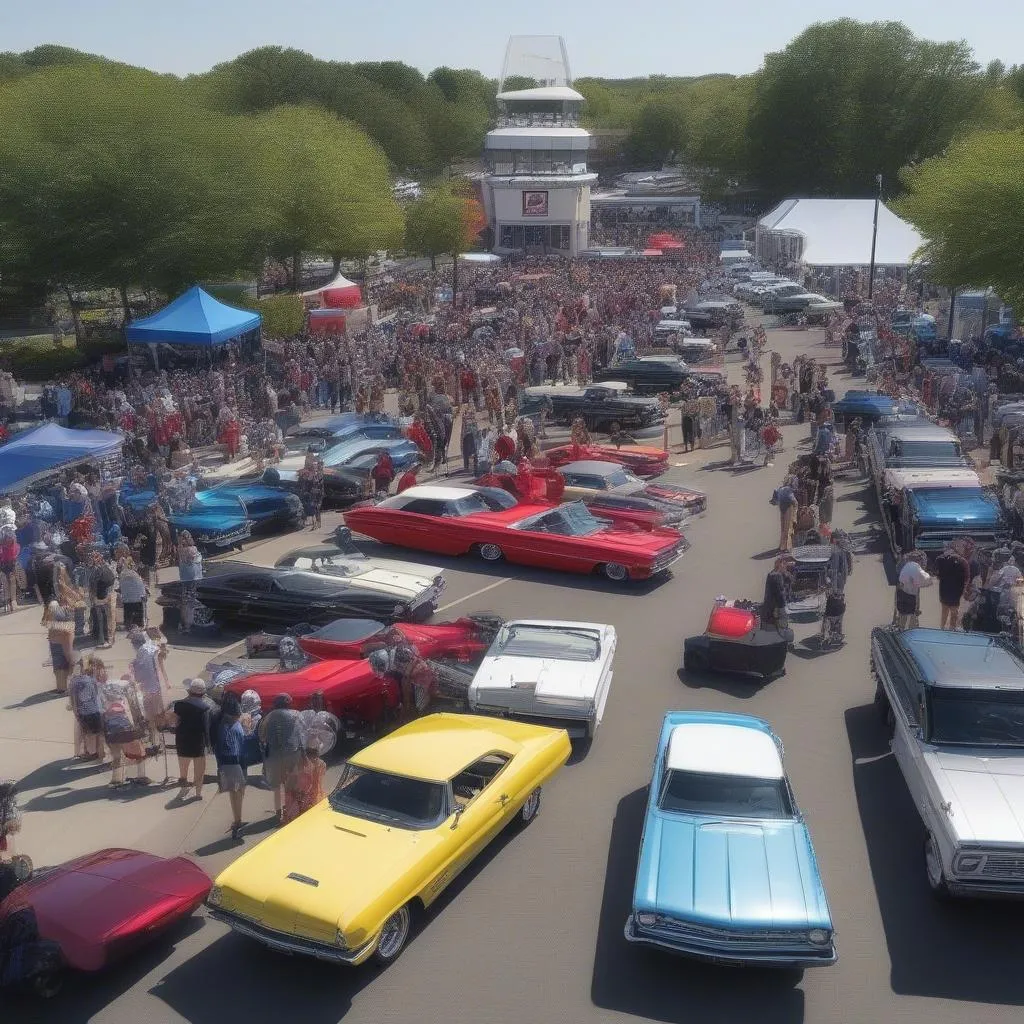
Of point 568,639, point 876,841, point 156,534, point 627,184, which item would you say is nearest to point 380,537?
point 156,534

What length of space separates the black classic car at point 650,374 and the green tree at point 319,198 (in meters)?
17.0

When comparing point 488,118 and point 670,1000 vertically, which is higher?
point 488,118

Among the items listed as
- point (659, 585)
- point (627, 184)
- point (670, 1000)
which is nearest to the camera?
point (670, 1000)

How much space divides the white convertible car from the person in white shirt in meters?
3.74

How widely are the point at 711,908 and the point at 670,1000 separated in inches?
25.0

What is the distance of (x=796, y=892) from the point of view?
24.4 feet

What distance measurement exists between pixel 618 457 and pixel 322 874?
48.1 feet

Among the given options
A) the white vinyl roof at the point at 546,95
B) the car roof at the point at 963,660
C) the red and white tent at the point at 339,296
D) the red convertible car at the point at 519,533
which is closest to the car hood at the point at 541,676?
the car roof at the point at 963,660

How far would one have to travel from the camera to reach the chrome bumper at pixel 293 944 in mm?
7129

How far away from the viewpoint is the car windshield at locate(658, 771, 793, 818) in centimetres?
839

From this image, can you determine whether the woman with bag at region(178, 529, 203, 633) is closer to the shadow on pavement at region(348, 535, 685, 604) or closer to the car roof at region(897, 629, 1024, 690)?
the shadow on pavement at region(348, 535, 685, 604)

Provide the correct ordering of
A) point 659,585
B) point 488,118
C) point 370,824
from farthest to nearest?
point 488,118 → point 659,585 → point 370,824

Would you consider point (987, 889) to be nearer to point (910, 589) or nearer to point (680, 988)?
point (680, 988)

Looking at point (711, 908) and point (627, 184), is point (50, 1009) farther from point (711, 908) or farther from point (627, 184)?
point (627, 184)
